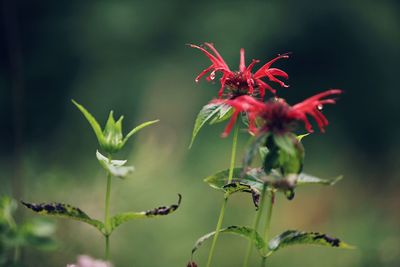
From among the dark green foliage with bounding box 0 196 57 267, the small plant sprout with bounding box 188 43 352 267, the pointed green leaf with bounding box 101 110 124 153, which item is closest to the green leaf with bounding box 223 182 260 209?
the small plant sprout with bounding box 188 43 352 267

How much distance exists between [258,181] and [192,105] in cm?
209

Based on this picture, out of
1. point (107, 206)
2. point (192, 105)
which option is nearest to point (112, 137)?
point (107, 206)

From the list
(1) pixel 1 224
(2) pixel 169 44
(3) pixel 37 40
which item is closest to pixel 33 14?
(3) pixel 37 40

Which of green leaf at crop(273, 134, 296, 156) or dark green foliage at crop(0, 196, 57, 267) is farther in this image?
dark green foliage at crop(0, 196, 57, 267)

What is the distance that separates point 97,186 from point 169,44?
47.3 inches

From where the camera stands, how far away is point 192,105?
2.83m

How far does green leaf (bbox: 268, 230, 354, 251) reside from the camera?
2.21 ft

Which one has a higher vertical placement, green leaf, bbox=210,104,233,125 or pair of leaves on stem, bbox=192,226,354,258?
green leaf, bbox=210,104,233,125

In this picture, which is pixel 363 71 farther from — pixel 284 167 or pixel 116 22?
pixel 284 167

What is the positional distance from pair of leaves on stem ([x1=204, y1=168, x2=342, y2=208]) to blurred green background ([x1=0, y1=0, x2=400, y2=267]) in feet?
4.00

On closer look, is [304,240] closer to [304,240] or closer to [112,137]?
[304,240]

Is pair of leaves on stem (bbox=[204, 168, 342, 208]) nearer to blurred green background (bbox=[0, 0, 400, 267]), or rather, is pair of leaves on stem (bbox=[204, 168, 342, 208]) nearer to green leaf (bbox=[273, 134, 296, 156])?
green leaf (bbox=[273, 134, 296, 156])

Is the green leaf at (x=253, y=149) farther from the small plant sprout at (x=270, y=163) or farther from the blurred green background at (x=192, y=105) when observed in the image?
the blurred green background at (x=192, y=105)

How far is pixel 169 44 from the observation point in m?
3.12
